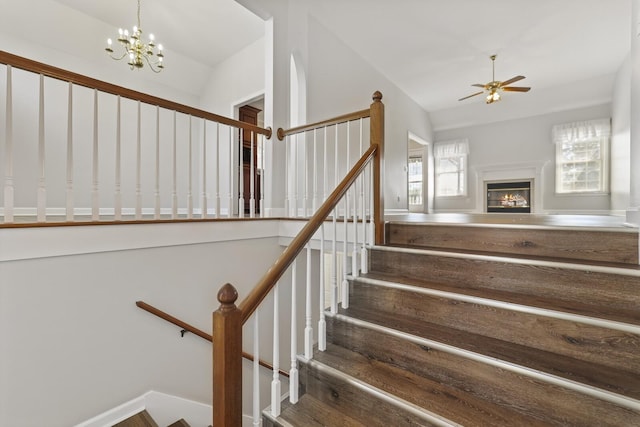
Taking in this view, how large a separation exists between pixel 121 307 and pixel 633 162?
329cm

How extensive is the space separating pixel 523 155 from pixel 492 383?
22.7 feet

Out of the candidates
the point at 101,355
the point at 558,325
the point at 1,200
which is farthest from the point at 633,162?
the point at 1,200

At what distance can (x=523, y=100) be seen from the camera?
6402 mm

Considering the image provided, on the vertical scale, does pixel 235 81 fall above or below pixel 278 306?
above

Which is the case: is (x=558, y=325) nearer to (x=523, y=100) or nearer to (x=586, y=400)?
(x=586, y=400)

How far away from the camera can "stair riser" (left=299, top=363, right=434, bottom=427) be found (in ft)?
4.23

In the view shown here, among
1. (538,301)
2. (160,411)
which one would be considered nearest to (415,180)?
(538,301)

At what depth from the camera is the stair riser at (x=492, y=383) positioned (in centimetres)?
110

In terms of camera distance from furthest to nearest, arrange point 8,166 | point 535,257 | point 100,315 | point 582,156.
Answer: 1. point 582,156
2. point 100,315
3. point 535,257
4. point 8,166

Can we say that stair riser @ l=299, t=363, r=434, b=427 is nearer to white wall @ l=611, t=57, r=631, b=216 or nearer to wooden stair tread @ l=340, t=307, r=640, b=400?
wooden stair tread @ l=340, t=307, r=640, b=400

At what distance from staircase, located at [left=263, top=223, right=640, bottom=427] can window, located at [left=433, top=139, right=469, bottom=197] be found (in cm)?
609

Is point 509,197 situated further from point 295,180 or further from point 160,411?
point 160,411

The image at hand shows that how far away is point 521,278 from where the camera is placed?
164 centimetres

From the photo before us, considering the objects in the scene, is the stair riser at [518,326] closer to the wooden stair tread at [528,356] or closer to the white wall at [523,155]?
the wooden stair tread at [528,356]
